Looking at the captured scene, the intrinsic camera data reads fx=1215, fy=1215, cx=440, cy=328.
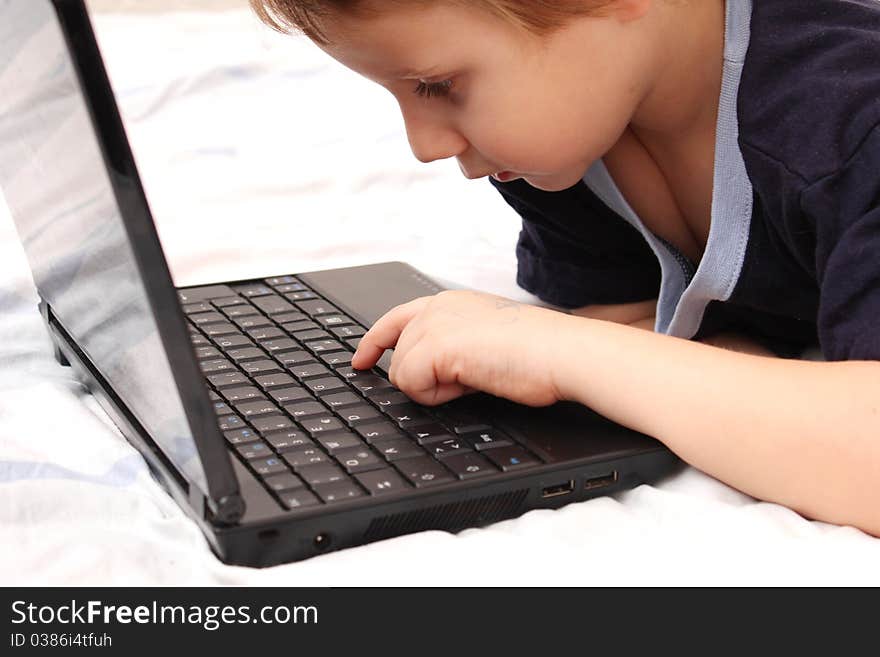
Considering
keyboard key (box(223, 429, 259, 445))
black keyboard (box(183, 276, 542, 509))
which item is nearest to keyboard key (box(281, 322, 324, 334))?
black keyboard (box(183, 276, 542, 509))

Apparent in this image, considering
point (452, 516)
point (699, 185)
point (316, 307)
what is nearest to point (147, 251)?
point (452, 516)

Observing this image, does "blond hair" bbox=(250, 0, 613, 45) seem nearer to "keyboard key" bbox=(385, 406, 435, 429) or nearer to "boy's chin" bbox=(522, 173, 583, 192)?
"boy's chin" bbox=(522, 173, 583, 192)

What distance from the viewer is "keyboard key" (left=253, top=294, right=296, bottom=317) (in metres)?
0.95

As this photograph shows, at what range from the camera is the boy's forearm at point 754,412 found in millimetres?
655

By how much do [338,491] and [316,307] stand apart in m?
0.35

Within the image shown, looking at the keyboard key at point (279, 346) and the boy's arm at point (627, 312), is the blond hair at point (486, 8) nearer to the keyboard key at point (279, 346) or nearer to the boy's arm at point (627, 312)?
the keyboard key at point (279, 346)

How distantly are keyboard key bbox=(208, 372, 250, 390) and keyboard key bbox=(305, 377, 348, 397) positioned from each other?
0.04 metres

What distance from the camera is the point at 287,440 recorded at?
2.25ft

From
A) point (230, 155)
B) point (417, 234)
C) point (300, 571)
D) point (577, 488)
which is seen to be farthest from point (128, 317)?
point (230, 155)

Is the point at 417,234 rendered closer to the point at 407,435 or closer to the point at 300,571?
the point at 407,435

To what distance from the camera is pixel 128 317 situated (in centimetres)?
61

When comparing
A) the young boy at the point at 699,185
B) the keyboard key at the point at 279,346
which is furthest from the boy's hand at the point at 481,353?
the keyboard key at the point at 279,346

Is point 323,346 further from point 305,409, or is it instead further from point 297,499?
point 297,499
